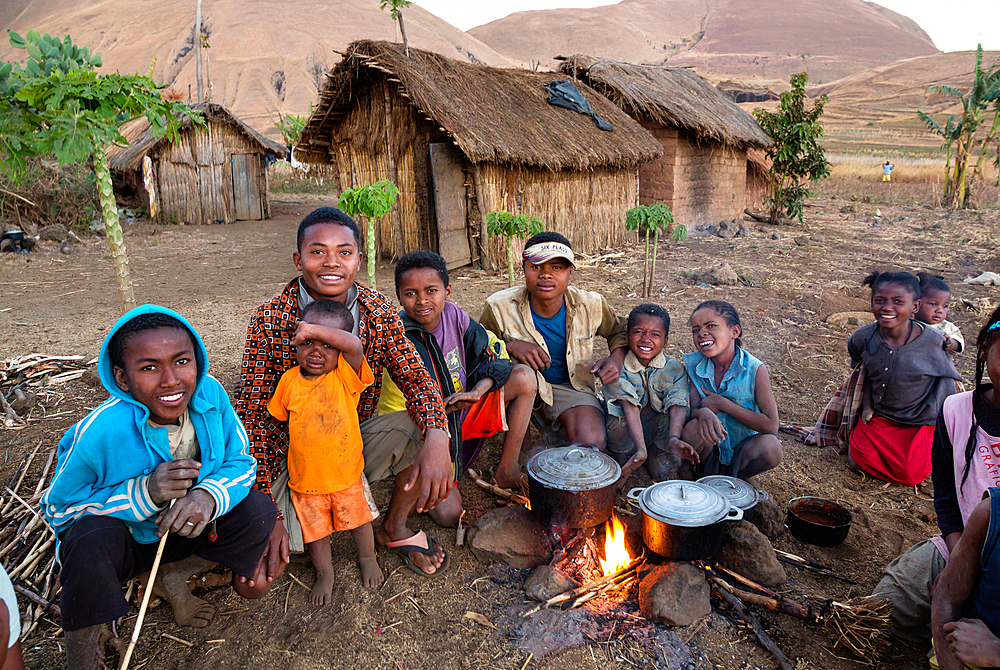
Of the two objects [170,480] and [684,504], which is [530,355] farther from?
[170,480]

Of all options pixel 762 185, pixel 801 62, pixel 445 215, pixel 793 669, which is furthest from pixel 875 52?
pixel 793 669

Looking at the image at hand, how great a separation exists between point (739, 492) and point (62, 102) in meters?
3.86

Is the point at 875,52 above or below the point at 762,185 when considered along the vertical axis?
above

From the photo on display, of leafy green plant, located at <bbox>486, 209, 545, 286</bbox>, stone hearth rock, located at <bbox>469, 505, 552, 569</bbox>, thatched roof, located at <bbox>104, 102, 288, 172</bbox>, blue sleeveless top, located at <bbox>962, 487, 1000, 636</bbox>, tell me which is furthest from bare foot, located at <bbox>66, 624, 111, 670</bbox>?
thatched roof, located at <bbox>104, 102, 288, 172</bbox>

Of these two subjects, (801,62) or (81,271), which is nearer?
(81,271)

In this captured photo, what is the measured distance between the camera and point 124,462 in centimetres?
178

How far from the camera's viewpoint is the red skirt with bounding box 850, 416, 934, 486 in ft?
9.68

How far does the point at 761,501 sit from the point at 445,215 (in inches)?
263

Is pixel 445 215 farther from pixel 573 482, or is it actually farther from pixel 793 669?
pixel 793 669

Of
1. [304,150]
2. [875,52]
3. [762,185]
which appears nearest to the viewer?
[304,150]

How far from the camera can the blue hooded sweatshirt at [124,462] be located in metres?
1.73

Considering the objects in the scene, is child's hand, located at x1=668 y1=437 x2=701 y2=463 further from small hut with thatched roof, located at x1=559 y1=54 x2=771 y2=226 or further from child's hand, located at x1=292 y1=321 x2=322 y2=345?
small hut with thatched roof, located at x1=559 y1=54 x2=771 y2=226

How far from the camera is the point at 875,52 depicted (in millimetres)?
83125

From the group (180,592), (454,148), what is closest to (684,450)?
(180,592)
